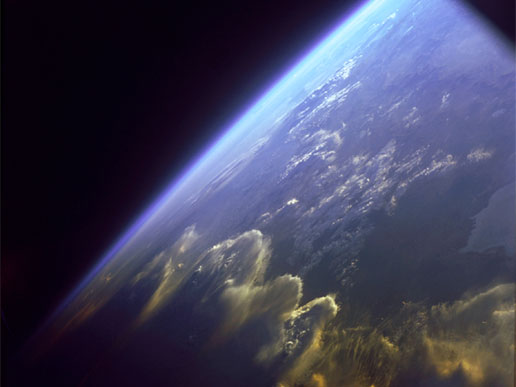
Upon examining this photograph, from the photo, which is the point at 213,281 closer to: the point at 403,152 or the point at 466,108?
the point at 403,152

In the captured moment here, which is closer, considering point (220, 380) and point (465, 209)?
point (220, 380)

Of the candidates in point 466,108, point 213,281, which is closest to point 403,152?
point 466,108

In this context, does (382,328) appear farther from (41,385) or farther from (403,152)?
(41,385)

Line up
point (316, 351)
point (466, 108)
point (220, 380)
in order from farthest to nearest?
point (466, 108)
point (220, 380)
point (316, 351)


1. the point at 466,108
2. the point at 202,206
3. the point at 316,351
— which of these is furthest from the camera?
the point at 202,206

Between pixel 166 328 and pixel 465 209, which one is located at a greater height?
pixel 166 328

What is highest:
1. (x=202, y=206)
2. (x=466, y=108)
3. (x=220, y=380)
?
(x=202, y=206)

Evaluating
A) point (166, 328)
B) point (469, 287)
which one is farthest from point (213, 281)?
point (469, 287)
